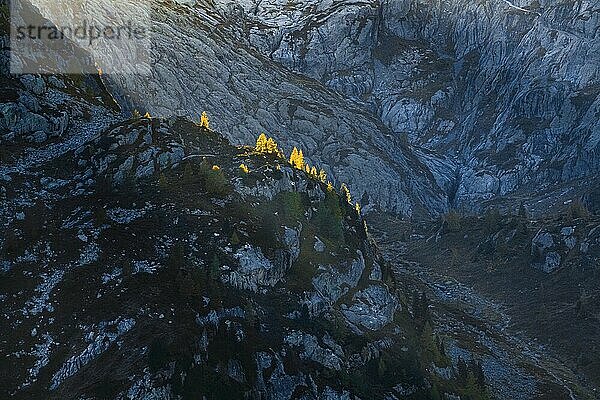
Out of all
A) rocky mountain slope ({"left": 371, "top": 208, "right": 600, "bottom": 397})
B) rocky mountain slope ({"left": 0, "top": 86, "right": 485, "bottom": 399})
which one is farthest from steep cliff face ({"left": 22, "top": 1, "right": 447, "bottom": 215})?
rocky mountain slope ({"left": 0, "top": 86, "right": 485, "bottom": 399})

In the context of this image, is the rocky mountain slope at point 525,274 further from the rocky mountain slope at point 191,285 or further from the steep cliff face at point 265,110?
the steep cliff face at point 265,110

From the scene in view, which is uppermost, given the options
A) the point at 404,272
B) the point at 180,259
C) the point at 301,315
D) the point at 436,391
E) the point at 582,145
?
the point at 582,145

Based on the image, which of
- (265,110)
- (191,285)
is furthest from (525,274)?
(265,110)

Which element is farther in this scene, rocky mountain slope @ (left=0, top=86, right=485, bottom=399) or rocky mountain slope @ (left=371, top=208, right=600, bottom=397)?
rocky mountain slope @ (left=371, top=208, right=600, bottom=397)

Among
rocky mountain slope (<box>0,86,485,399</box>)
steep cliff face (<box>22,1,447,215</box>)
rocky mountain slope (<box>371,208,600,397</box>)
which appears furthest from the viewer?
steep cliff face (<box>22,1,447,215</box>)

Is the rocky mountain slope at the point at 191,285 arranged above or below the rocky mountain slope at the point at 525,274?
above

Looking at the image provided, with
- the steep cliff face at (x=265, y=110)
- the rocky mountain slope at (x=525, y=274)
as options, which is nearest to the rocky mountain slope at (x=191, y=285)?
the rocky mountain slope at (x=525, y=274)

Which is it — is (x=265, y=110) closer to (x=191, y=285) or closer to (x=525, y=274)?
(x=525, y=274)

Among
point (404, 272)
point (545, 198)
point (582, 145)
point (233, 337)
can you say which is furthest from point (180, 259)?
point (582, 145)

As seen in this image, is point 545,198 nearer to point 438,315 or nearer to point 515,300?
point 515,300

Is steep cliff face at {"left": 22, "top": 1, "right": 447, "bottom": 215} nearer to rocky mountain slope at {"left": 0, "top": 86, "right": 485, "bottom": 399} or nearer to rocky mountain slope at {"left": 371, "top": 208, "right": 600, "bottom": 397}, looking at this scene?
rocky mountain slope at {"left": 371, "top": 208, "right": 600, "bottom": 397}

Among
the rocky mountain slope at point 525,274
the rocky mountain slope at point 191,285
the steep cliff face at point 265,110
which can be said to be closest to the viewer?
the rocky mountain slope at point 191,285
